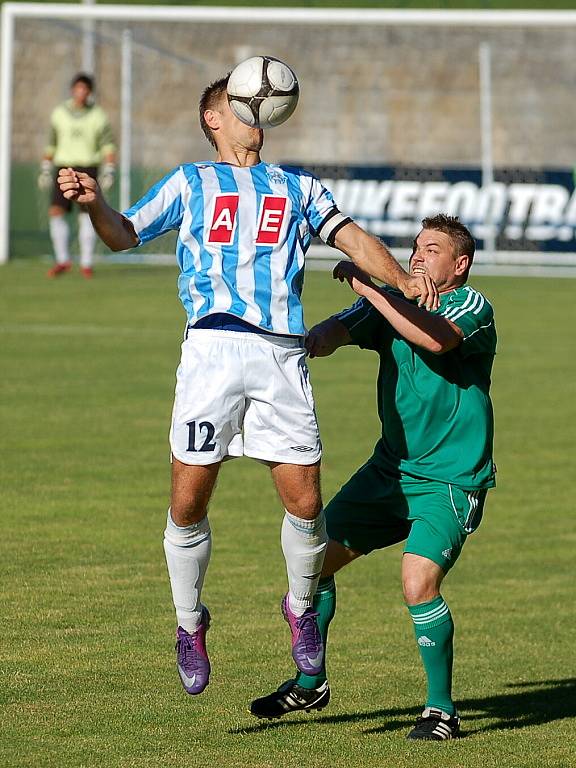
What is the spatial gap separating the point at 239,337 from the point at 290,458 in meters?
0.44

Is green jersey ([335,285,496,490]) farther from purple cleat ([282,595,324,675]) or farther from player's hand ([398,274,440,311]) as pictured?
purple cleat ([282,595,324,675])

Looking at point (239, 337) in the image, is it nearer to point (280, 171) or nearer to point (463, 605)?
point (280, 171)

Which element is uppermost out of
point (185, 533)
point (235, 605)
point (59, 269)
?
point (185, 533)

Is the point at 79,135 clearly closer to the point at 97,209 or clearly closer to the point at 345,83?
the point at 345,83

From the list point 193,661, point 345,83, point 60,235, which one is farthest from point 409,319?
point 345,83

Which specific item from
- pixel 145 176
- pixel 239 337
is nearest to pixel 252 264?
pixel 239 337

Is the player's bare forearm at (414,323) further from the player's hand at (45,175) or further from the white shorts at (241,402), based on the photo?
the player's hand at (45,175)

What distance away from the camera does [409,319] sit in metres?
5.55

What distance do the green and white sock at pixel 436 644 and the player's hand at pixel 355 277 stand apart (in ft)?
→ 3.60

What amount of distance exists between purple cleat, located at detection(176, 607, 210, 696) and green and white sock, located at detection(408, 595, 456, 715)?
28.5 inches

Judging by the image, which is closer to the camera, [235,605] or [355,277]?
[355,277]

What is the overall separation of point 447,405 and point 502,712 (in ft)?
4.06

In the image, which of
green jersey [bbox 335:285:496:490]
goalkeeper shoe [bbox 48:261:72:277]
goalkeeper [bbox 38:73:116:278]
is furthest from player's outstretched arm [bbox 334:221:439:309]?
goalkeeper shoe [bbox 48:261:72:277]

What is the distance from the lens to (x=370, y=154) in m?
31.1
